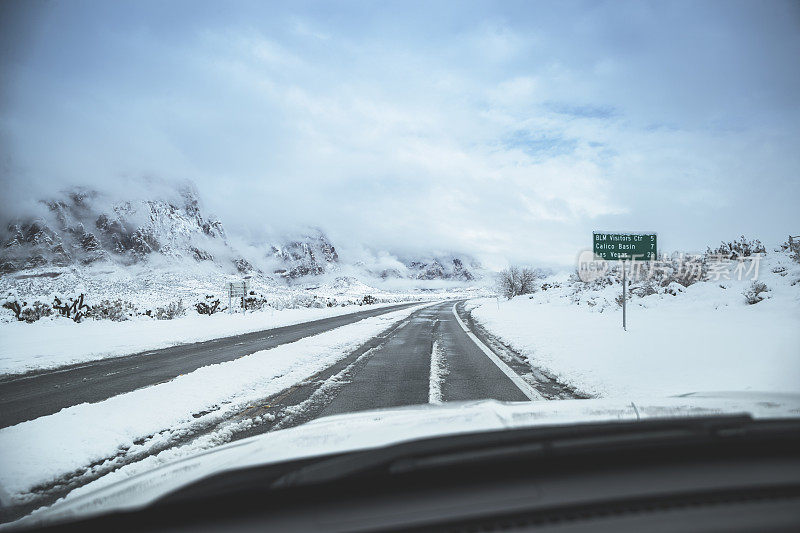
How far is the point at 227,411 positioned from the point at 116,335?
553 inches

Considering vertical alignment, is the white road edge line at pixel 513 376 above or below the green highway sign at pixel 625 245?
below

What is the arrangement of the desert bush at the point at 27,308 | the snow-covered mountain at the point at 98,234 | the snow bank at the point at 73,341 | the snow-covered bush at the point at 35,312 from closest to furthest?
1. the snow bank at the point at 73,341
2. the snow-covered bush at the point at 35,312
3. the desert bush at the point at 27,308
4. the snow-covered mountain at the point at 98,234

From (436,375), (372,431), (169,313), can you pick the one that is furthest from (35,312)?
(372,431)

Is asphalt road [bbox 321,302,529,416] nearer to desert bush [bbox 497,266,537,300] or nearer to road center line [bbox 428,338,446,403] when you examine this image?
road center line [bbox 428,338,446,403]

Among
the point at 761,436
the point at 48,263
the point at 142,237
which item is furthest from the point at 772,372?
the point at 142,237

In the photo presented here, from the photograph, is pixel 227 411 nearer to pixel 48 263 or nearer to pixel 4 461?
pixel 4 461

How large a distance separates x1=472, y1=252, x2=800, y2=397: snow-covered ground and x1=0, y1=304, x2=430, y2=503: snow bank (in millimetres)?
5019

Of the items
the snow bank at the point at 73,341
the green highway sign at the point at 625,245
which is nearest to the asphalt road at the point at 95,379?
the snow bank at the point at 73,341

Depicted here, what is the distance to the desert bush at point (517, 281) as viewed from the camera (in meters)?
48.1

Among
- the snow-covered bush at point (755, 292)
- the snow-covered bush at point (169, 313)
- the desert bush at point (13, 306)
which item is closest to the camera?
the snow-covered bush at point (755, 292)

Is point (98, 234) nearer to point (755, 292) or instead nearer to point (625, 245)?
point (625, 245)

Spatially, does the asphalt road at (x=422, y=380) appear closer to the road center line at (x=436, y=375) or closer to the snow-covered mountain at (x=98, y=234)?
the road center line at (x=436, y=375)

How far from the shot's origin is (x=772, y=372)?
5.95 meters

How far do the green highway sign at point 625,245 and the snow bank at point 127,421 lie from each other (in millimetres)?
8687
